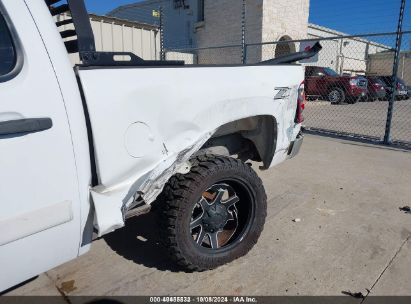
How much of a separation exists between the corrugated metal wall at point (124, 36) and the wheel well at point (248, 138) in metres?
8.86

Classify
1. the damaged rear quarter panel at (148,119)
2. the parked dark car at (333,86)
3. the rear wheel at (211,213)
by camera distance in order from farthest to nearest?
the parked dark car at (333,86), the rear wheel at (211,213), the damaged rear quarter panel at (148,119)

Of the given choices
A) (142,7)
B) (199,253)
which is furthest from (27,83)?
(142,7)

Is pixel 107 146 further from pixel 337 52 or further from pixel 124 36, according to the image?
pixel 337 52

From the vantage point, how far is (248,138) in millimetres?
3289

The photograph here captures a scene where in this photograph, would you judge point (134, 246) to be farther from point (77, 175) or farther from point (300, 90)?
point (300, 90)

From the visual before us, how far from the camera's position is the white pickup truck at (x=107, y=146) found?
5.29ft

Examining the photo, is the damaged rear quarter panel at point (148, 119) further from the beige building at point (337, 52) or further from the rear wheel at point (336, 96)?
the beige building at point (337, 52)

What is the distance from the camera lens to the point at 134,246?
3.05 metres

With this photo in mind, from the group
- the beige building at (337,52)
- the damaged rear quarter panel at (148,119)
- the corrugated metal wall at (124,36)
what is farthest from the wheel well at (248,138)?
the beige building at (337,52)

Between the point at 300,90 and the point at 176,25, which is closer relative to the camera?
the point at 300,90

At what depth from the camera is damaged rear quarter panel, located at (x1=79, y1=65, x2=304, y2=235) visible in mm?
1911

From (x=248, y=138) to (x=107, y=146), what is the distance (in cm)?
Answer: 165

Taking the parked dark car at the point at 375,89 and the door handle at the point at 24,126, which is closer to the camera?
the door handle at the point at 24,126

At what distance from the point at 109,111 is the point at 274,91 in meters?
1.50
